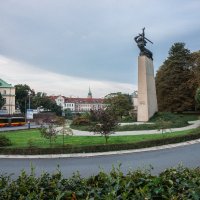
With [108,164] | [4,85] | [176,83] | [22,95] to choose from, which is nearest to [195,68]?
[176,83]

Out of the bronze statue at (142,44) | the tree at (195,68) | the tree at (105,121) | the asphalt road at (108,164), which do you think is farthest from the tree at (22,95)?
the asphalt road at (108,164)

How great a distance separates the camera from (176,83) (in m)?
63.8

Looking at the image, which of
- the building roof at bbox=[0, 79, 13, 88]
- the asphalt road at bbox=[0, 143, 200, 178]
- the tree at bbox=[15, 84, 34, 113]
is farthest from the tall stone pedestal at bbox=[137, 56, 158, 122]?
the building roof at bbox=[0, 79, 13, 88]

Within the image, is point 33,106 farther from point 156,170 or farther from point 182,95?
point 156,170

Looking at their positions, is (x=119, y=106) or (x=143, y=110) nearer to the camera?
(x=143, y=110)

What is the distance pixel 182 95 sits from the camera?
61781 millimetres

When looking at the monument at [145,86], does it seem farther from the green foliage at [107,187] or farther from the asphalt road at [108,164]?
the green foliage at [107,187]

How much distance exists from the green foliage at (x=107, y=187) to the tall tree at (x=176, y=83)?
55.8m

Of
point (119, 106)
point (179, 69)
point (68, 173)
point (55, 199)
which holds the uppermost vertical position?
point (179, 69)

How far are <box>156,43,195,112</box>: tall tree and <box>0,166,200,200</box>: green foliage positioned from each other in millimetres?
55765

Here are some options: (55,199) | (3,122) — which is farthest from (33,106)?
(55,199)

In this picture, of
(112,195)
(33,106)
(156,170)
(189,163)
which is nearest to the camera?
(112,195)

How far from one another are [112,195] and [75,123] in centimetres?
4642

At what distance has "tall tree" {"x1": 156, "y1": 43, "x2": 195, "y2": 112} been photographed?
203 ft
